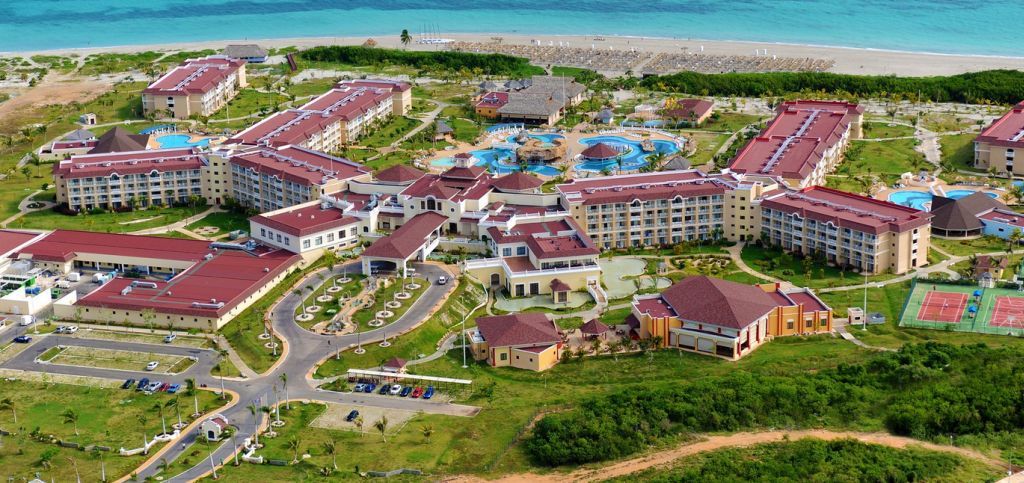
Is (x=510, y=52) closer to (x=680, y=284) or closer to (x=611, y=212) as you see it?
(x=611, y=212)

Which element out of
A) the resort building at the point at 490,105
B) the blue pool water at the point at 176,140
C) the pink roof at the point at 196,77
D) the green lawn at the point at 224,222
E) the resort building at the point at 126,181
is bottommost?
the green lawn at the point at 224,222

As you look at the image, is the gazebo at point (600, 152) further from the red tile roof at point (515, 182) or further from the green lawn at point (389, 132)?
the green lawn at point (389, 132)

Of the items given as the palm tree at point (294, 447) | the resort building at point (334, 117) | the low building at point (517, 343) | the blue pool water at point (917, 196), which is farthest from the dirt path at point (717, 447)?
the resort building at point (334, 117)

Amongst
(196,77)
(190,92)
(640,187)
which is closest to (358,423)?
(640,187)

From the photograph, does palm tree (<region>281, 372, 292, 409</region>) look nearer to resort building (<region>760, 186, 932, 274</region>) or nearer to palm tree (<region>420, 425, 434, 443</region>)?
palm tree (<region>420, 425, 434, 443</region>)

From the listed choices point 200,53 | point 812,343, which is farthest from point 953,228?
point 200,53

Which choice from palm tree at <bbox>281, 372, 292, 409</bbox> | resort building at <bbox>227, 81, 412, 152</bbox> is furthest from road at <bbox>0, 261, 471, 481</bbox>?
resort building at <bbox>227, 81, 412, 152</bbox>
